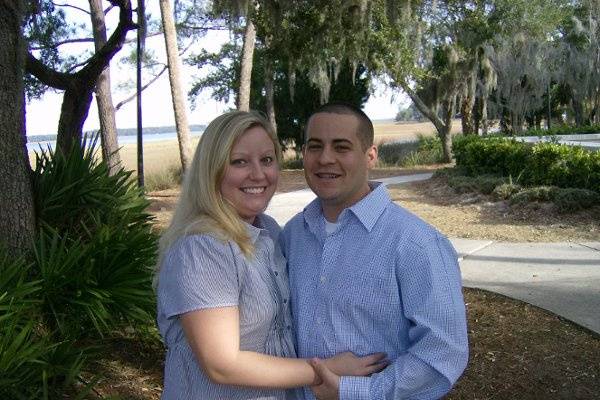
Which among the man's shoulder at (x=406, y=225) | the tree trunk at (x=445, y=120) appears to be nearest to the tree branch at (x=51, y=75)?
the man's shoulder at (x=406, y=225)

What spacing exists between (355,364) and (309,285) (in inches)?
11.2

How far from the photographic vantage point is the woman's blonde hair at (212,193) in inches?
72.9

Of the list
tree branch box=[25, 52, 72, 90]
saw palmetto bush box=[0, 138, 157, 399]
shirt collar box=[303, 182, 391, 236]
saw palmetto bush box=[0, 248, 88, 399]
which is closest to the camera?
shirt collar box=[303, 182, 391, 236]

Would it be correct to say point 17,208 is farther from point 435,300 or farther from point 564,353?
point 564,353

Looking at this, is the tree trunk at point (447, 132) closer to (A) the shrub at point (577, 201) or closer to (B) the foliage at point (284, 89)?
(B) the foliage at point (284, 89)

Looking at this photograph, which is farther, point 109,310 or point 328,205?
point 109,310

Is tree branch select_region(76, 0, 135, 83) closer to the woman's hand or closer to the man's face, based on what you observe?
the man's face

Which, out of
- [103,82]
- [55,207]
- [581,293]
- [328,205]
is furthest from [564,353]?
[103,82]

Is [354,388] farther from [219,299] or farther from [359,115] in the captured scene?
[359,115]

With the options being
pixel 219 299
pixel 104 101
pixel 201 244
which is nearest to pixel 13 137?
pixel 201 244

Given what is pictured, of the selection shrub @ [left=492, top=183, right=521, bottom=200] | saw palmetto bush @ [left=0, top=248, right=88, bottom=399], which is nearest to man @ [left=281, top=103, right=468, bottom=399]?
saw palmetto bush @ [left=0, top=248, right=88, bottom=399]

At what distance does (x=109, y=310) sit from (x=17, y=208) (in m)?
0.93

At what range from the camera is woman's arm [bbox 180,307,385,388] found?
171 cm

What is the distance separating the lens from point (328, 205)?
6.81 ft
